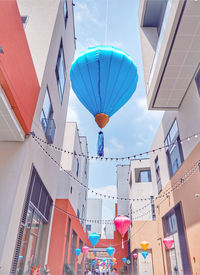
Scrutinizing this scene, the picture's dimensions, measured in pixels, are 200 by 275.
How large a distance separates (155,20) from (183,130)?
7089mm

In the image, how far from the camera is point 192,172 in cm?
855

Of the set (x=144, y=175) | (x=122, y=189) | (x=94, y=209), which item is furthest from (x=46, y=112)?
(x=94, y=209)

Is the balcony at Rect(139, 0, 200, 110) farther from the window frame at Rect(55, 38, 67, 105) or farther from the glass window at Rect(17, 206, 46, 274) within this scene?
Answer: the glass window at Rect(17, 206, 46, 274)

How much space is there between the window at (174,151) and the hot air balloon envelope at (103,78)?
5891 mm

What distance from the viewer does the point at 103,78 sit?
4.71m

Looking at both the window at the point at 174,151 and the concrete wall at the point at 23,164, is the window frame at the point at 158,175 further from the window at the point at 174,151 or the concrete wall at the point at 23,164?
the concrete wall at the point at 23,164

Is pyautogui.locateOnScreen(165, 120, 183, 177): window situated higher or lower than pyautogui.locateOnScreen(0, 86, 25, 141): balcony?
higher

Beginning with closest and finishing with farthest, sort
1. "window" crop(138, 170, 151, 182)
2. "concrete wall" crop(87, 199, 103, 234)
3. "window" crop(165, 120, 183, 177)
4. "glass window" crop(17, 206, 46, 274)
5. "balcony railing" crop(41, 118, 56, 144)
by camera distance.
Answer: "glass window" crop(17, 206, 46, 274)
"balcony railing" crop(41, 118, 56, 144)
"window" crop(165, 120, 183, 177)
"window" crop(138, 170, 151, 182)
"concrete wall" crop(87, 199, 103, 234)

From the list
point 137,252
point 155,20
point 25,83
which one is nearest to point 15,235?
point 25,83

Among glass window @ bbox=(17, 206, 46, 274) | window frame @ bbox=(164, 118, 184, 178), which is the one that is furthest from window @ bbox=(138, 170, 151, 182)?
glass window @ bbox=(17, 206, 46, 274)

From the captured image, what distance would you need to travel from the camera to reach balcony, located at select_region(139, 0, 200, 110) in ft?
22.9

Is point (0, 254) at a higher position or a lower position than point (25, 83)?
lower

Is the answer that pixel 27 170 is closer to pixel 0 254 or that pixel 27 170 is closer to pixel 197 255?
pixel 0 254

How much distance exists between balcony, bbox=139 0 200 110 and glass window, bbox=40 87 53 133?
4829 mm
